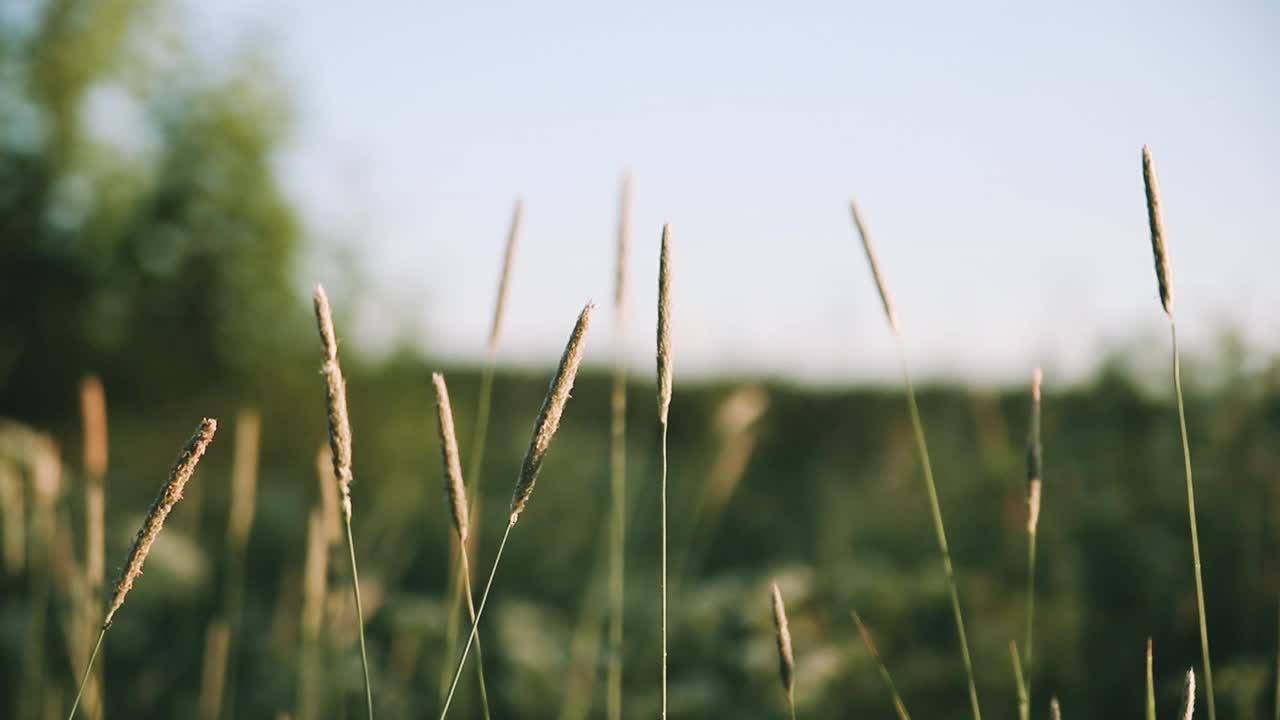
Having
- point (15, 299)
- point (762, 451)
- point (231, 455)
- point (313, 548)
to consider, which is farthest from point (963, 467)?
point (15, 299)

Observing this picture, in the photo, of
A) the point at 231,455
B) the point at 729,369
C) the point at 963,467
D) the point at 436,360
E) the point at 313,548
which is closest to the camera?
the point at 313,548

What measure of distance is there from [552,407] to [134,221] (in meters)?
6.77

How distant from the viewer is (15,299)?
6.58 metres

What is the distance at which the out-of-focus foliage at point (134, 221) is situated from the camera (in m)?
6.38

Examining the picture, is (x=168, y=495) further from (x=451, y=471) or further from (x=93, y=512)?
(x=93, y=512)

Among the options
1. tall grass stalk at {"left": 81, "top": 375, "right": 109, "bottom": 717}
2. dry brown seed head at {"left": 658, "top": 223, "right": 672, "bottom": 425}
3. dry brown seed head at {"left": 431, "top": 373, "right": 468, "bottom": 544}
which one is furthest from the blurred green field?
dry brown seed head at {"left": 658, "top": 223, "right": 672, "bottom": 425}

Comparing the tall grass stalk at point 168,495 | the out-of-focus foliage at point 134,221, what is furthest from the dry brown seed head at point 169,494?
the out-of-focus foliage at point 134,221

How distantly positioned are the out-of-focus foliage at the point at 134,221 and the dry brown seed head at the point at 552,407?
19.4ft

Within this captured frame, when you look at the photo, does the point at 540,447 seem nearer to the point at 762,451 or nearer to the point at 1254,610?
the point at 1254,610

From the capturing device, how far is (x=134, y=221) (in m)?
6.51

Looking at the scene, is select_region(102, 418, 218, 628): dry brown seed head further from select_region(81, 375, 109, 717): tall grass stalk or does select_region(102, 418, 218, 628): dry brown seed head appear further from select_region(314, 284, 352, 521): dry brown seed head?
select_region(81, 375, 109, 717): tall grass stalk

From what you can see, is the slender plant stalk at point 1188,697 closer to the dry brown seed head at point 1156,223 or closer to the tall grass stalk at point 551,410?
the dry brown seed head at point 1156,223

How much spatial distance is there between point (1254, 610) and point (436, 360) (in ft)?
13.9

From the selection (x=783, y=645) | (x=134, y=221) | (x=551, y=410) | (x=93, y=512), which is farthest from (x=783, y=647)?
(x=134, y=221)
